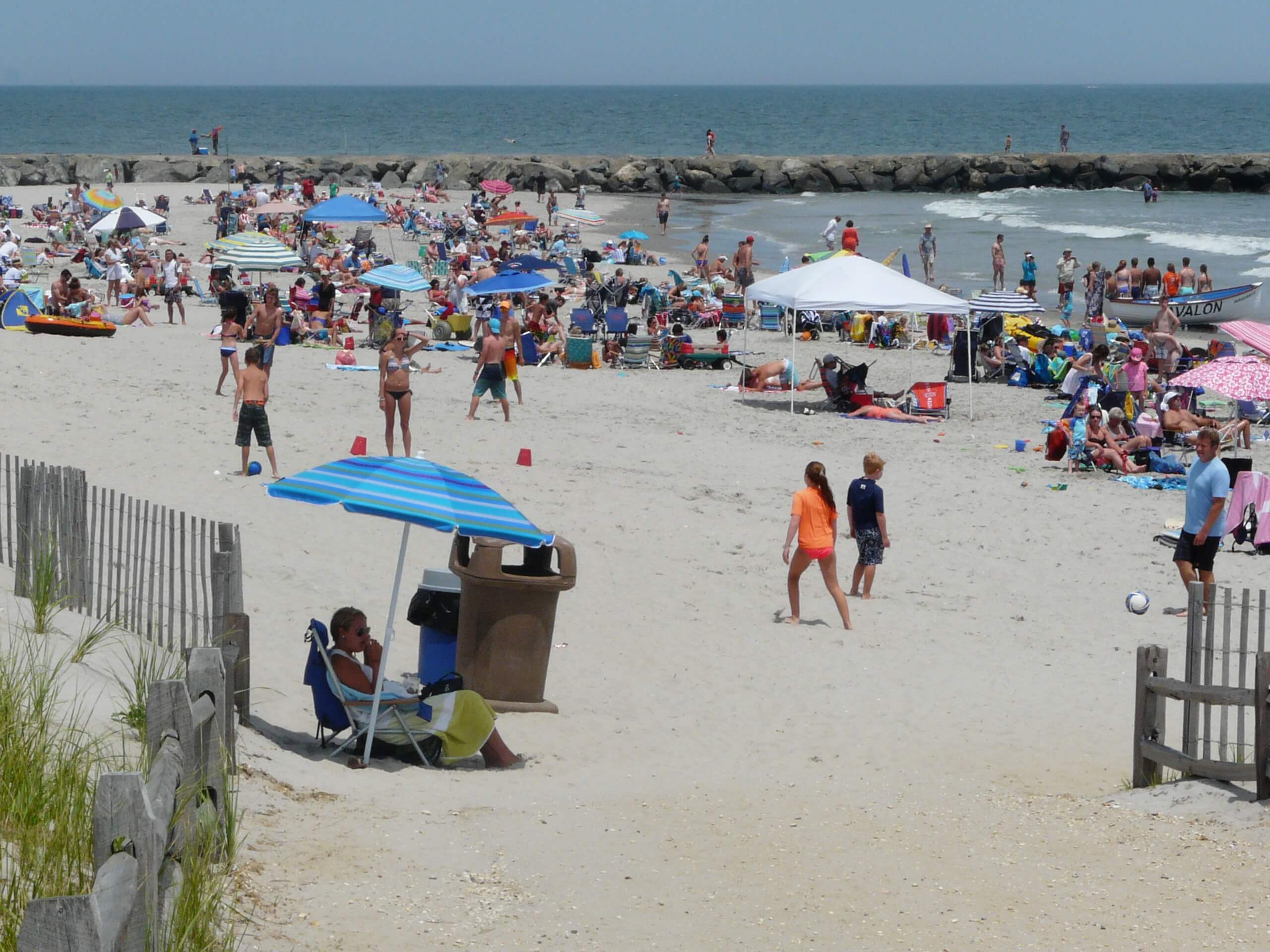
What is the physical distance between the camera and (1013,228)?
42031 millimetres

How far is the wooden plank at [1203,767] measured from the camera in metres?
5.70

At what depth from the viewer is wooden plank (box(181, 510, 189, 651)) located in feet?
19.9

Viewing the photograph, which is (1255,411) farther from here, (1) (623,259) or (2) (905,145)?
(2) (905,145)

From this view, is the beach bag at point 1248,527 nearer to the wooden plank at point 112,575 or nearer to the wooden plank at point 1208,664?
the wooden plank at point 1208,664

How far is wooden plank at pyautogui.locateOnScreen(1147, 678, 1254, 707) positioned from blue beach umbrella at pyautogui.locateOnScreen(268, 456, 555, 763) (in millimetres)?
2726

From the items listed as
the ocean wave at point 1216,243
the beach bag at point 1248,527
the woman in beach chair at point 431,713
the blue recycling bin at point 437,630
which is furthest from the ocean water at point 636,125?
the woman in beach chair at point 431,713

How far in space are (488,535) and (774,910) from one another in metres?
1.98

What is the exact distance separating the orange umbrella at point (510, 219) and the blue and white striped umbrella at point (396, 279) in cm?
1176

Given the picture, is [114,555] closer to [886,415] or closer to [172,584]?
[172,584]

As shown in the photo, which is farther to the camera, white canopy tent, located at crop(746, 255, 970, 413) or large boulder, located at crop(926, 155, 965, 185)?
large boulder, located at crop(926, 155, 965, 185)

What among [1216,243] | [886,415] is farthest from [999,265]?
[1216,243]

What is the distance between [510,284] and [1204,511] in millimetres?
11250

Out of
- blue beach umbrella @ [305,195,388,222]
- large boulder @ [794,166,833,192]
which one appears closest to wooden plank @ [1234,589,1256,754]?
blue beach umbrella @ [305,195,388,222]

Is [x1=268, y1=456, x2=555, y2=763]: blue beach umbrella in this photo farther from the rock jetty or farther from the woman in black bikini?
the rock jetty
